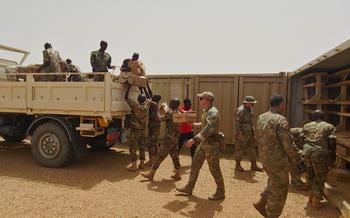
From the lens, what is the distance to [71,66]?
7691 mm

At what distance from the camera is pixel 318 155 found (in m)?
4.80

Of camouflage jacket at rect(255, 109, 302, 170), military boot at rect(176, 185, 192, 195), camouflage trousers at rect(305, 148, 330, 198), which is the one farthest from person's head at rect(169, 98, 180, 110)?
camouflage trousers at rect(305, 148, 330, 198)

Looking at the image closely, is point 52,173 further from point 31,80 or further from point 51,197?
point 31,80

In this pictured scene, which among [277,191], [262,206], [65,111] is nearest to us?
[277,191]

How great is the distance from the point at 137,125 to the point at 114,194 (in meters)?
1.89

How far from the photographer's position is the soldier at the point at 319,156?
4.80 m

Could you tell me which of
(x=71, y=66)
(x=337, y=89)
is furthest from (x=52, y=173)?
(x=337, y=89)

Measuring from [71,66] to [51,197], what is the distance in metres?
3.78

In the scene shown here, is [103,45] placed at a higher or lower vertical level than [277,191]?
higher

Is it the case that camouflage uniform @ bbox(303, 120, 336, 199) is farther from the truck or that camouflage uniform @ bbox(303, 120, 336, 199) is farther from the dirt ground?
the truck

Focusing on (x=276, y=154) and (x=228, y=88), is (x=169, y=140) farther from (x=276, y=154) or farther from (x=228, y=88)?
(x=228, y=88)

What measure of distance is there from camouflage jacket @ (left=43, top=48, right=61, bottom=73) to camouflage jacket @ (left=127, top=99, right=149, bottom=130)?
2026 mm

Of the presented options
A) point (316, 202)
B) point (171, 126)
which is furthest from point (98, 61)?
point (316, 202)

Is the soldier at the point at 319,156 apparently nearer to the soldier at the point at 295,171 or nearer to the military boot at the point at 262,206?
the soldier at the point at 295,171
